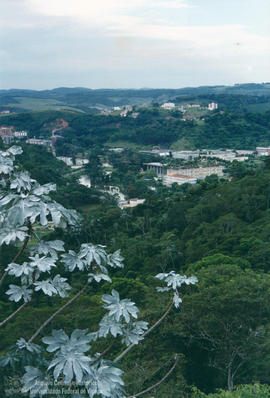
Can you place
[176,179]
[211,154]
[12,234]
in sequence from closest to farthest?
[12,234], [176,179], [211,154]

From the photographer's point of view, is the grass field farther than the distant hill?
No

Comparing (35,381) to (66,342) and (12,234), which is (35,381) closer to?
(66,342)

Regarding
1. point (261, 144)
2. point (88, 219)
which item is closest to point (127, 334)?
point (88, 219)

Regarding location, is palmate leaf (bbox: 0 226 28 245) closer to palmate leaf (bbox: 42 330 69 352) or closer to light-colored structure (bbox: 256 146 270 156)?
palmate leaf (bbox: 42 330 69 352)

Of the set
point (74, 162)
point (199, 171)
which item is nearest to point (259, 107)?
point (74, 162)

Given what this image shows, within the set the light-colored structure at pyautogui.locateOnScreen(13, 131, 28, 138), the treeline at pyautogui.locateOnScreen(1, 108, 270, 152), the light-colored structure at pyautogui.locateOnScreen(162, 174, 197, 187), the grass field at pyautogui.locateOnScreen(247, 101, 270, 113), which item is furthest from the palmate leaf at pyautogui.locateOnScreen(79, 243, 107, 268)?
the grass field at pyautogui.locateOnScreen(247, 101, 270, 113)

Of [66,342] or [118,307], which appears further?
[118,307]

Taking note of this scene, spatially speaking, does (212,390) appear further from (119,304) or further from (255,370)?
(119,304)
